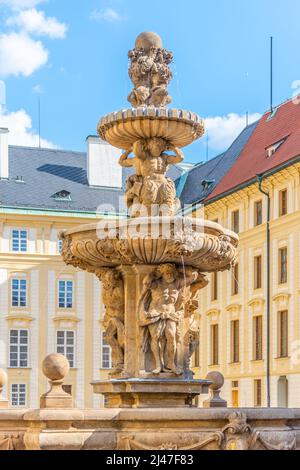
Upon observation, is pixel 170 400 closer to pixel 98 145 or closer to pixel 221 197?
pixel 221 197

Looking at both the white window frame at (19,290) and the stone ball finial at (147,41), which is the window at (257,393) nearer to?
the white window frame at (19,290)

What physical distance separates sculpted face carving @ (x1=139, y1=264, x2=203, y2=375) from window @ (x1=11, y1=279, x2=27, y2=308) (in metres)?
40.3

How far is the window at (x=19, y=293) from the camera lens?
54062 millimetres

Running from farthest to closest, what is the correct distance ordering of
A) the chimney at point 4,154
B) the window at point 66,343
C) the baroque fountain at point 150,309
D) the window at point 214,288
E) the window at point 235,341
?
the chimney at point 4,154 < the window at point 66,343 < the window at point 214,288 < the window at point 235,341 < the baroque fountain at point 150,309

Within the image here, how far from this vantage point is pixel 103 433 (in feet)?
39.2

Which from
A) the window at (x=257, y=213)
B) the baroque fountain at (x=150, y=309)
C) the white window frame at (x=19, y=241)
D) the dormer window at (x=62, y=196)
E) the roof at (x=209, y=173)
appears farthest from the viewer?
the dormer window at (x=62, y=196)

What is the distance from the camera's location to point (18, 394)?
2078 inches

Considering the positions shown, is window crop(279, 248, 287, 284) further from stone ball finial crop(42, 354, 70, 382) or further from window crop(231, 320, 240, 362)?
stone ball finial crop(42, 354, 70, 382)

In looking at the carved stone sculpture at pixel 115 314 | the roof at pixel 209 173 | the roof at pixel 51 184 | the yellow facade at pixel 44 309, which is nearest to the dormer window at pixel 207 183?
the roof at pixel 209 173

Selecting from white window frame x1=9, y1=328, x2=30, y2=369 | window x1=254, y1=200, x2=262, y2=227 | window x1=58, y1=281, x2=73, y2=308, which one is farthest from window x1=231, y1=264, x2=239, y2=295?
white window frame x1=9, y1=328, x2=30, y2=369

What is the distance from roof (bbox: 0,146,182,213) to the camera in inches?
2175

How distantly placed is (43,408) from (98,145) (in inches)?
1868

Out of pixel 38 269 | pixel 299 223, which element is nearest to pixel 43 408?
pixel 299 223

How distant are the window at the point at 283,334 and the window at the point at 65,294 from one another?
49.9 ft
